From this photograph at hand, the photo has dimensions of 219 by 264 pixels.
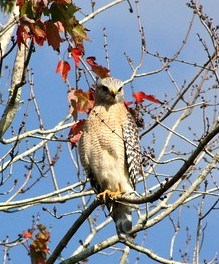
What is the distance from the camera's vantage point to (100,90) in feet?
22.9

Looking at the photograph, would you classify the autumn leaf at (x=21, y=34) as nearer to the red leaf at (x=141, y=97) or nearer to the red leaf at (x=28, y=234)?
the red leaf at (x=141, y=97)

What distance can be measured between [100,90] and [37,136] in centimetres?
87

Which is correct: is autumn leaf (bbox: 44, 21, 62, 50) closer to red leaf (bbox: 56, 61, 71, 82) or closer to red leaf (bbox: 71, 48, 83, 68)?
red leaf (bbox: 71, 48, 83, 68)

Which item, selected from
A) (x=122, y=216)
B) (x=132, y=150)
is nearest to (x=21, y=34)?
(x=132, y=150)

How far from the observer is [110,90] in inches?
271

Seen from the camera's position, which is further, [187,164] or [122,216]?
[122,216]

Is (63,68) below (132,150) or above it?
below

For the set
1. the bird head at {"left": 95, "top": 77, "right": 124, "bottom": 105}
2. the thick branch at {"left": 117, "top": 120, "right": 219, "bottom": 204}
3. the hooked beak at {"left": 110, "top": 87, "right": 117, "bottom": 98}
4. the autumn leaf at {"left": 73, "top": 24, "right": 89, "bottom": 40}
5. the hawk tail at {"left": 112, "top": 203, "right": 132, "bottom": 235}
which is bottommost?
the thick branch at {"left": 117, "top": 120, "right": 219, "bottom": 204}

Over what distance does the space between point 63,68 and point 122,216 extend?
2140 mm

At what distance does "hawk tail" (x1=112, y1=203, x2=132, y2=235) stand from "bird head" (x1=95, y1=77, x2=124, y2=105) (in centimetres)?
118

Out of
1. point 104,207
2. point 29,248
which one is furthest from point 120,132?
point 29,248

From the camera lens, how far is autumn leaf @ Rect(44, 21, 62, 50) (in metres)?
4.38

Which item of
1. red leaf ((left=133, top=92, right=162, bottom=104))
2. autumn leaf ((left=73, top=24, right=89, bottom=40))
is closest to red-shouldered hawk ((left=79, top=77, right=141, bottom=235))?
red leaf ((left=133, top=92, right=162, bottom=104))

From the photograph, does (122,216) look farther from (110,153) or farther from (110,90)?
(110,90)
